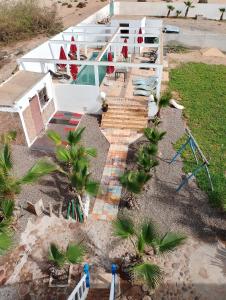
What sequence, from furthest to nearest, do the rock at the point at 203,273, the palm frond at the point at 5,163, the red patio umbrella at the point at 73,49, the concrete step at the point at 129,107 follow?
the red patio umbrella at the point at 73,49 < the concrete step at the point at 129,107 < the palm frond at the point at 5,163 < the rock at the point at 203,273

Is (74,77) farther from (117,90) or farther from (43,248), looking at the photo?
(43,248)

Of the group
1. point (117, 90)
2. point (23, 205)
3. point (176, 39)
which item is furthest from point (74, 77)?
point (176, 39)

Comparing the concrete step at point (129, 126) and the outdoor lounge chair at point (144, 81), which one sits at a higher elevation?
the outdoor lounge chair at point (144, 81)

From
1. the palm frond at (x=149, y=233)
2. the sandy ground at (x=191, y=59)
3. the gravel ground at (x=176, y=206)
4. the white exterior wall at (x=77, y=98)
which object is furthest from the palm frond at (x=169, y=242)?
the sandy ground at (x=191, y=59)

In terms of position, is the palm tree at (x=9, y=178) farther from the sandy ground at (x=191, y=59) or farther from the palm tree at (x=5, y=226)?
the sandy ground at (x=191, y=59)

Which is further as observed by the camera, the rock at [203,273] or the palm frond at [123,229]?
the rock at [203,273]

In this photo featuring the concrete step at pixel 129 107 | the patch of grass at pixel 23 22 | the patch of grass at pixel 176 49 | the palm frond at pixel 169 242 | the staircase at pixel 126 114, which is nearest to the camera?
the palm frond at pixel 169 242
